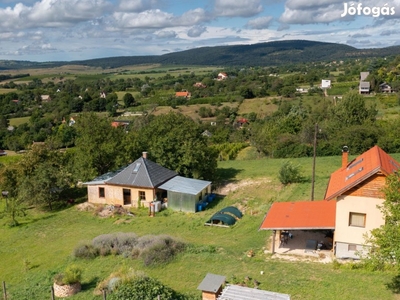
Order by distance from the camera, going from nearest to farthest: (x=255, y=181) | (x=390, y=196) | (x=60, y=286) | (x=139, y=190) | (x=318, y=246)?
(x=390, y=196), (x=60, y=286), (x=318, y=246), (x=139, y=190), (x=255, y=181)

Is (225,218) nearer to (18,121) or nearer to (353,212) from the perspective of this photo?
(353,212)

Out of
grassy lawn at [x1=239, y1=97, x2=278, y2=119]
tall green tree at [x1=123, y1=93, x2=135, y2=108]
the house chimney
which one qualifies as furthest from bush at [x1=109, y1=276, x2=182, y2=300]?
tall green tree at [x1=123, y1=93, x2=135, y2=108]

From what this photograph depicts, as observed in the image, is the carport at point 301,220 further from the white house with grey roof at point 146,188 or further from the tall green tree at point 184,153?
the tall green tree at point 184,153

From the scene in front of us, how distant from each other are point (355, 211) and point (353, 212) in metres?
0.13

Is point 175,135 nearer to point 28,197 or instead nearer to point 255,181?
point 255,181

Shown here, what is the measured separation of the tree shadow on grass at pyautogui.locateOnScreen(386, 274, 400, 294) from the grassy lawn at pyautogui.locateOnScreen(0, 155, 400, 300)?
0.19 metres

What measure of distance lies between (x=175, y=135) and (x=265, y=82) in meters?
113

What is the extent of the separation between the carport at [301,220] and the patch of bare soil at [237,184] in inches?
428

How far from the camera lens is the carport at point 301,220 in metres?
19.0

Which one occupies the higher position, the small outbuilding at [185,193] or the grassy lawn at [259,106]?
the grassy lawn at [259,106]

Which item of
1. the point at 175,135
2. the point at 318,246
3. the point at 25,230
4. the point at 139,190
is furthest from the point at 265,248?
the point at 25,230

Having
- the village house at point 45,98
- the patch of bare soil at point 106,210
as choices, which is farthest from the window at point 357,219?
the village house at point 45,98

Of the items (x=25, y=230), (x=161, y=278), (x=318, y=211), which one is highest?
(x=318, y=211)

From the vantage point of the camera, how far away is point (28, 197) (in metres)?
32.1
